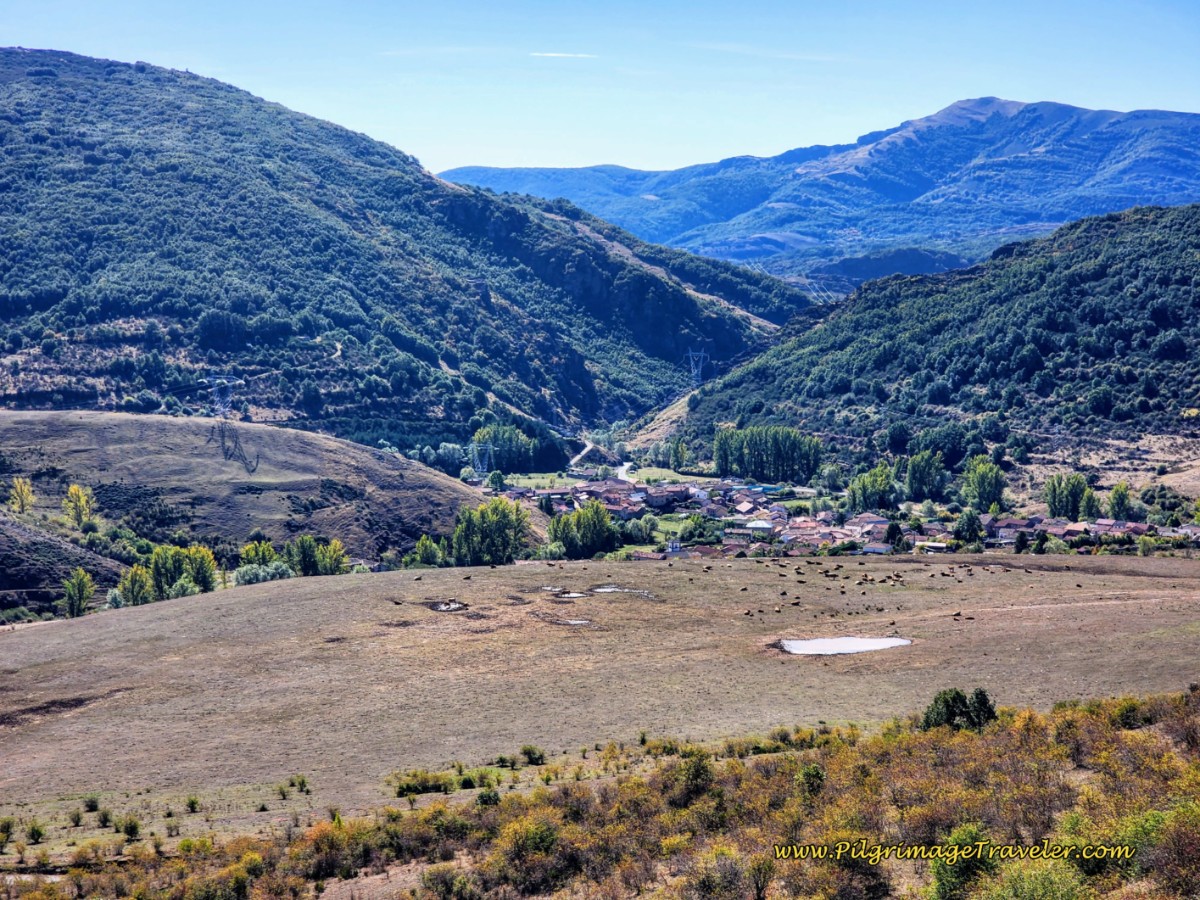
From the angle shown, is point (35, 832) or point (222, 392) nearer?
point (35, 832)

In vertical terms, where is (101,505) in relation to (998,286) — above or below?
below

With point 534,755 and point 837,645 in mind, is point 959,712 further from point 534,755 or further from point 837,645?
point 837,645

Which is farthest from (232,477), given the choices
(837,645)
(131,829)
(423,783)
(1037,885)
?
(1037,885)

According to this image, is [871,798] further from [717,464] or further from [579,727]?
[717,464]

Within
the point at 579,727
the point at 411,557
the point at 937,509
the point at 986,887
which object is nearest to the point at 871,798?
the point at 986,887

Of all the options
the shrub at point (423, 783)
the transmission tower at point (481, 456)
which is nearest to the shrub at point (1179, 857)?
the shrub at point (423, 783)
